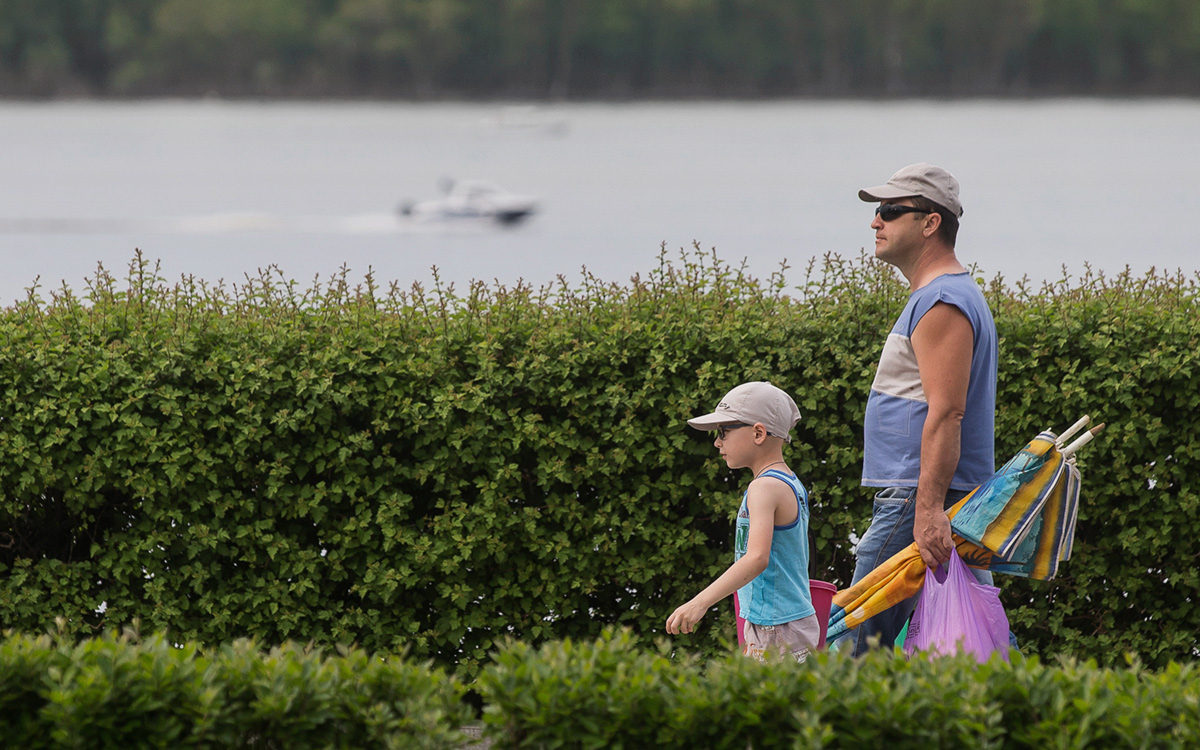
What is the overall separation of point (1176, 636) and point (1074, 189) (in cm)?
7035

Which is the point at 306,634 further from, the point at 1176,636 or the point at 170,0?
the point at 170,0

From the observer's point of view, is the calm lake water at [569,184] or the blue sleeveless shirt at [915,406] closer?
the blue sleeveless shirt at [915,406]

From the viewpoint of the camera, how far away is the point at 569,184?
2746 inches

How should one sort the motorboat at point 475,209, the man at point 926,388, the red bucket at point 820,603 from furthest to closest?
the motorboat at point 475,209, the red bucket at point 820,603, the man at point 926,388

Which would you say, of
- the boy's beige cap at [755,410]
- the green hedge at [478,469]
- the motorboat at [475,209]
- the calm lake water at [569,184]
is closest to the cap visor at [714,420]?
the boy's beige cap at [755,410]

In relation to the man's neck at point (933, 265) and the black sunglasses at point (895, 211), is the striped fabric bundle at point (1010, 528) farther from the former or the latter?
the black sunglasses at point (895, 211)

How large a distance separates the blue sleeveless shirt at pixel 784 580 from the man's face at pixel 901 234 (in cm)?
79

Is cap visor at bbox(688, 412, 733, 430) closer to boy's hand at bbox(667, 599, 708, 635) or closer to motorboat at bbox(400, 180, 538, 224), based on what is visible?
boy's hand at bbox(667, 599, 708, 635)

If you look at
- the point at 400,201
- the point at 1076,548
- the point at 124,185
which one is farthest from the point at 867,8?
the point at 1076,548

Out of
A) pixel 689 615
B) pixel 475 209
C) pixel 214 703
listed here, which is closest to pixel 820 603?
pixel 689 615

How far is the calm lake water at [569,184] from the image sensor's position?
147 ft

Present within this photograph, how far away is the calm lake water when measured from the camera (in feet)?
147

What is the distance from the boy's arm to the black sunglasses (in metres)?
0.93

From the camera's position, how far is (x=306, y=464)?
15.6ft
